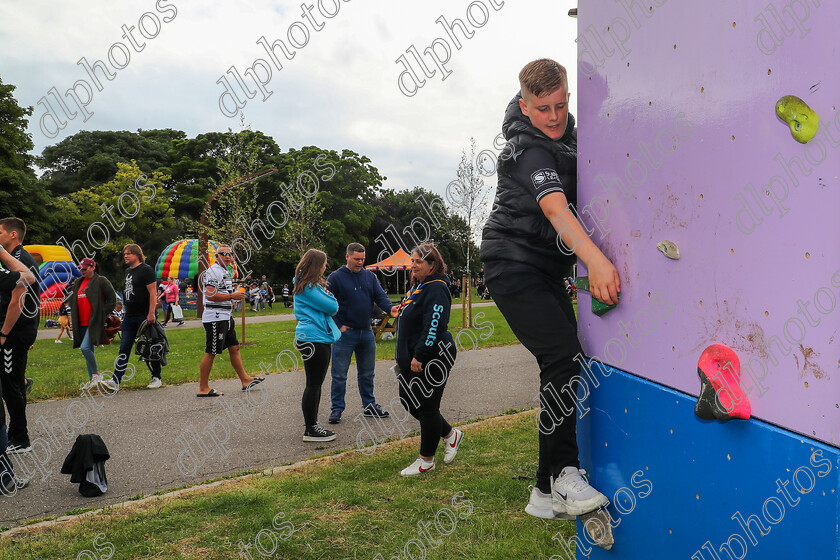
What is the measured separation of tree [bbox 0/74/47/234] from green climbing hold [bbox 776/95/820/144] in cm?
3609

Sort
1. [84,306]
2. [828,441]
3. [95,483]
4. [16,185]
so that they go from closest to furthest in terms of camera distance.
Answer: [828,441] < [95,483] < [84,306] < [16,185]

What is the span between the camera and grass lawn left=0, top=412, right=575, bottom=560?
3.32 metres

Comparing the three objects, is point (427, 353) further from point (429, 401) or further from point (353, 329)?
point (353, 329)

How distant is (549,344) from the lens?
8.09 ft

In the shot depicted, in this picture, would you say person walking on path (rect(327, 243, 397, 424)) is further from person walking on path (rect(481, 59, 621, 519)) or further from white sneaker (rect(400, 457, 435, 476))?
person walking on path (rect(481, 59, 621, 519))

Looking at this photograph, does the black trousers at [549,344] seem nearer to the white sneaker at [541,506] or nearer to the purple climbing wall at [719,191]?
the purple climbing wall at [719,191]

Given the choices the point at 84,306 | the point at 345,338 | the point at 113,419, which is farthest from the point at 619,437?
the point at 84,306

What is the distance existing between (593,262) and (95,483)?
3937 millimetres

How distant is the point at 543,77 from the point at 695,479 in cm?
157

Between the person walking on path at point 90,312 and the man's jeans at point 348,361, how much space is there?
3.81 meters

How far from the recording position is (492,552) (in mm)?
3203

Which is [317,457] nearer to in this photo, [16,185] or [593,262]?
[593,262]

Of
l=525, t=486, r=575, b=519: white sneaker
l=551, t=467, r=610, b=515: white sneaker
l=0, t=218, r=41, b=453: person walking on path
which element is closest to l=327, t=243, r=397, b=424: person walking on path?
l=0, t=218, r=41, b=453: person walking on path

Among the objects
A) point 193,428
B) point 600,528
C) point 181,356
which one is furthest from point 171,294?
point 600,528
